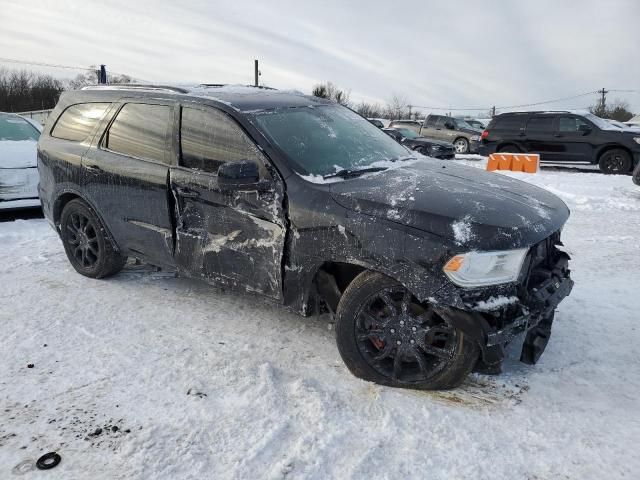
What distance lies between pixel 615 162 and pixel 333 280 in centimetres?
1191

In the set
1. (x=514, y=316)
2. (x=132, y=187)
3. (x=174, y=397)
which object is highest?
(x=132, y=187)

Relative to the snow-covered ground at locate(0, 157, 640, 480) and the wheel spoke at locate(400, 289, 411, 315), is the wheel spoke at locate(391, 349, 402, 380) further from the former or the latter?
the wheel spoke at locate(400, 289, 411, 315)

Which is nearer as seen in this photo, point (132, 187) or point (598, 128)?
point (132, 187)

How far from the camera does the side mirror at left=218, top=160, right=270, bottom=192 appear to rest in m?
3.09

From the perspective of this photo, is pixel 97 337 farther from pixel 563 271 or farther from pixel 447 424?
pixel 563 271

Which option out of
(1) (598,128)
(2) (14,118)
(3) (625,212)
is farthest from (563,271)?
(1) (598,128)

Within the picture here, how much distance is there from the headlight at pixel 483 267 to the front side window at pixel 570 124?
1201 centimetres

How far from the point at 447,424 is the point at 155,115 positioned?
302cm

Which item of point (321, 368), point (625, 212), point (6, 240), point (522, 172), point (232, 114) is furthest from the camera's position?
point (522, 172)

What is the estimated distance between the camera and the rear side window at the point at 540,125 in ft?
44.0

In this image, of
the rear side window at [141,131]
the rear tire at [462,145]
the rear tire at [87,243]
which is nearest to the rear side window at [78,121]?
the rear side window at [141,131]

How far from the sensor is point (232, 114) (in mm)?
3486

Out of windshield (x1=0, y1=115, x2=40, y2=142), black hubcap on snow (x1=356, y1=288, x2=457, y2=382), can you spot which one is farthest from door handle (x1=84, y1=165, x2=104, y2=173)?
windshield (x1=0, y1=115, x2=40, y2=142)

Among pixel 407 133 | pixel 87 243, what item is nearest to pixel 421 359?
pixel 87 243
